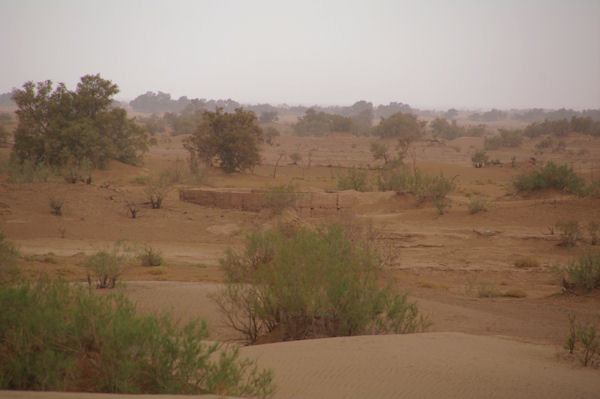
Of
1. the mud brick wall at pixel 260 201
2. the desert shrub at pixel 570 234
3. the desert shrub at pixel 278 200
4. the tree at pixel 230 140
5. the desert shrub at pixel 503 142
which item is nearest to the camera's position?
the desert shrub at pixel 570 234

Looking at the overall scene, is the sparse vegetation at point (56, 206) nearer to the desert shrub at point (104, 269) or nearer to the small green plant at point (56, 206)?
the small green plant at point (56, 206)

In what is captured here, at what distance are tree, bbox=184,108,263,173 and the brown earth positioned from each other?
4.07m

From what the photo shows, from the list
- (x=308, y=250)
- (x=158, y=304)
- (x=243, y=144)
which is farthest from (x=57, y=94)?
(x=308, y=250)

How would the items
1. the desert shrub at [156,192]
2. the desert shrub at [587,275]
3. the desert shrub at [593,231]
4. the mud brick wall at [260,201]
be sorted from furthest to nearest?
the desert shrub at [156,192], the mud brick wall at [260,201], the desert shrub at [593,231], the desert shrub at [587,275]

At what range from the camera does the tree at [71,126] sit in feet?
101

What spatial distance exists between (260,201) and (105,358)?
16.4 metres

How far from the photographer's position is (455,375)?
5.01 m

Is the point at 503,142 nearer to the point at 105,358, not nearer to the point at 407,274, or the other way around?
the point at 407,274

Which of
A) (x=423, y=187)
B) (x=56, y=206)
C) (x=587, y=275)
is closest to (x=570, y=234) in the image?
(x=587, y=275)

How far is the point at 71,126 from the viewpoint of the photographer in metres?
31.0

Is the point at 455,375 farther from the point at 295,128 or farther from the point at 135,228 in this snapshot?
the point at 295,128

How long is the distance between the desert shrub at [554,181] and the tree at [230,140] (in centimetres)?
1814

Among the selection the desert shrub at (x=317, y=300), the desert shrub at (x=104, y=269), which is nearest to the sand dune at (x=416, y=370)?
the desert shrub at (x=317, y=300)

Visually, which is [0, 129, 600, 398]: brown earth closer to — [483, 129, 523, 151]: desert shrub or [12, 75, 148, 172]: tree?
[12, 75, 148, 172]: tree
